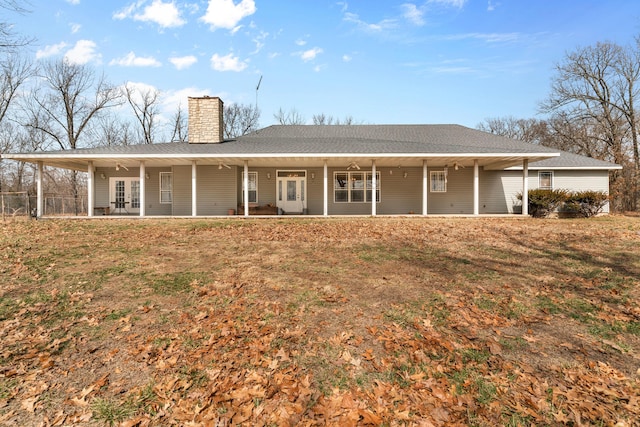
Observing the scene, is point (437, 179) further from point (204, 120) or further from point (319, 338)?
point (319, 338)

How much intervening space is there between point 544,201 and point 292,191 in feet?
40.0

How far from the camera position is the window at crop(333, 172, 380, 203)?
55.9 feet

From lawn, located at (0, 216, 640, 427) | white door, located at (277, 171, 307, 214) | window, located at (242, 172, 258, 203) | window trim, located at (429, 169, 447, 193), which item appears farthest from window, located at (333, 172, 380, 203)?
lawn, located at (0, 216, 640, 427)

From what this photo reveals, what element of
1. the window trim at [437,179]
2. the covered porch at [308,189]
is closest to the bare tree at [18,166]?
the covered porch at [308,189]

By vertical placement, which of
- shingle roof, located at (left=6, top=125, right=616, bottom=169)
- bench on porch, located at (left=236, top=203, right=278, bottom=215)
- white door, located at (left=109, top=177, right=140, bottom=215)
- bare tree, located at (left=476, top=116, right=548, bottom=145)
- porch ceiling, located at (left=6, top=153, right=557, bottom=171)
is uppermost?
bare tree, located at (left=476, top=116, right=548, bottom=145)

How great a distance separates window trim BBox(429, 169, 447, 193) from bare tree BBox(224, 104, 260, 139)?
2883cm

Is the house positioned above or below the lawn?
above

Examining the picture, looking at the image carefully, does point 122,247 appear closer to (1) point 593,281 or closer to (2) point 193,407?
(2) point 193,407

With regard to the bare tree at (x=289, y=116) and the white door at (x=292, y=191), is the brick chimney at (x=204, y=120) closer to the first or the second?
the white door at (x=292, y=191)

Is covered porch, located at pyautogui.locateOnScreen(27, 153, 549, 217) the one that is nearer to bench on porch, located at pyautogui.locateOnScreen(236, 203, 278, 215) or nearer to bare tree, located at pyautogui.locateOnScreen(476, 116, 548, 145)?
bench on porch, located at pyautogui.locateOnScreen(236, 203, 278, 215)

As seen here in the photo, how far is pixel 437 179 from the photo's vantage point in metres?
17.1

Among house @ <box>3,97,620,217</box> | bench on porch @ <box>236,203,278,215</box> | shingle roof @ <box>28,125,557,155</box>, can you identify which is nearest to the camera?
shingle roof @ <box>28,125,557,155</box>

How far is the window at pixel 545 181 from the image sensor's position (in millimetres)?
17125

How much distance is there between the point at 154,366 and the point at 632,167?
3329 cm
